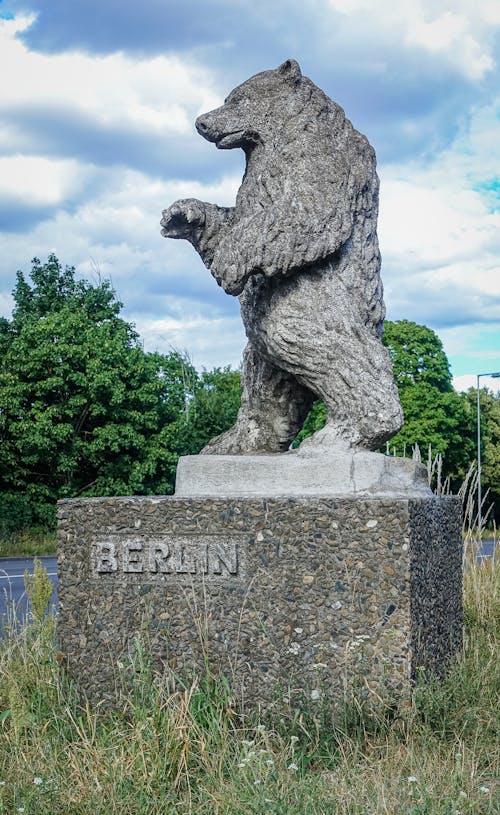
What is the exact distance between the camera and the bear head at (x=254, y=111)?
4.74m

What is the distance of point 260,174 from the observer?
15.4ft

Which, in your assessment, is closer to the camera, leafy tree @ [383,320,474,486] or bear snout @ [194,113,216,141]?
bear snout @ [194,113,216,141]

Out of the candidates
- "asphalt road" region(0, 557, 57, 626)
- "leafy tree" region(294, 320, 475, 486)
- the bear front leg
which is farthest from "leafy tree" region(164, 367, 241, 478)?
the bear front leg

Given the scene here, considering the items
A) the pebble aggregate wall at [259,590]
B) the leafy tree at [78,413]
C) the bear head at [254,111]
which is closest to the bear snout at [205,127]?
the bear head at [254,111]

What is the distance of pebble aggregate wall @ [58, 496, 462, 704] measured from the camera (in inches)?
163

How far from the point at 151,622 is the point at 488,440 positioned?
36.5 meters

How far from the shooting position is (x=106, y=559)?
4.56 metres

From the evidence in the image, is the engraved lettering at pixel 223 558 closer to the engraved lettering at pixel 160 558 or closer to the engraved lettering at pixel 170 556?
the engraved lettering at pixel 170 556

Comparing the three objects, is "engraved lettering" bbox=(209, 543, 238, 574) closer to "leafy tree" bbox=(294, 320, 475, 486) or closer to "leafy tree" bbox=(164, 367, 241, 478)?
"leafy tree" bbox=(164, 367, 241, 478)

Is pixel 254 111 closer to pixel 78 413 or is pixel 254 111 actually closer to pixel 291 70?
pixel 291 70

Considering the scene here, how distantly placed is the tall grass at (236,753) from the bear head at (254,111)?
256 cm

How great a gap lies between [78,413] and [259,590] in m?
19.7

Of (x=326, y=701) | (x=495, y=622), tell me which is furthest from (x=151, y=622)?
(x=495, y=622)

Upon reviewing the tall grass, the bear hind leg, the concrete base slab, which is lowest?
the tall grass
